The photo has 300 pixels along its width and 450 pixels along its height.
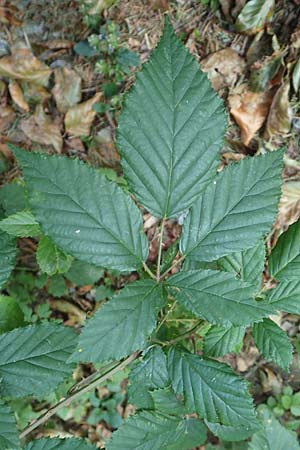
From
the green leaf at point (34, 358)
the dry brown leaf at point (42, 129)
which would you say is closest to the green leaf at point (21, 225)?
the green leaf at point (34, 358)

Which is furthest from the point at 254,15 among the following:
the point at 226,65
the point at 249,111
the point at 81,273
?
the point at 81,273

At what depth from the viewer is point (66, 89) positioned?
242 centimetres

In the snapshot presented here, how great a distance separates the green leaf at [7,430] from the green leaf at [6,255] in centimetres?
29

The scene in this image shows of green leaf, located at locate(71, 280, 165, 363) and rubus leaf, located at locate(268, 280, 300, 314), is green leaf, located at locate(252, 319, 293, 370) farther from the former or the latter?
→ green leaf, located at locate(71, 280, 165, 363)

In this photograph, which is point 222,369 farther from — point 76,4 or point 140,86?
point 76,4

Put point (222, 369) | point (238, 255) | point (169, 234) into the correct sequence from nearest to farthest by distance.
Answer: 1. point (222, 369)
2. point (238, 255)
3. point (169, 234)

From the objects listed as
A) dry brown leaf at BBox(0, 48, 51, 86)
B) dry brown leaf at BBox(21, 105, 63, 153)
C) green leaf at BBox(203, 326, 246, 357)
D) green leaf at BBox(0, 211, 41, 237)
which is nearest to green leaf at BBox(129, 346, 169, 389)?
green leaf at BBox(203, 326, 246, 357)

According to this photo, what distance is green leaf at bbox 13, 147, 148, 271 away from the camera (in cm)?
86

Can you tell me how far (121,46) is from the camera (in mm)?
2361

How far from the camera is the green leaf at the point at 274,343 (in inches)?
43.0

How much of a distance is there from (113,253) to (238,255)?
382mm

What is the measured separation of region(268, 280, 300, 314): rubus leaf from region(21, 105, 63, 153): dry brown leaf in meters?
1.57

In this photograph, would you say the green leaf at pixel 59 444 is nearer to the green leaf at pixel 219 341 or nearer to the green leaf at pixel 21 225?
the green leaf at pixel 219 341

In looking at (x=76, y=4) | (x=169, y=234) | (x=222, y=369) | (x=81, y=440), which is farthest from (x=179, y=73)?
(x=76, y=4)
